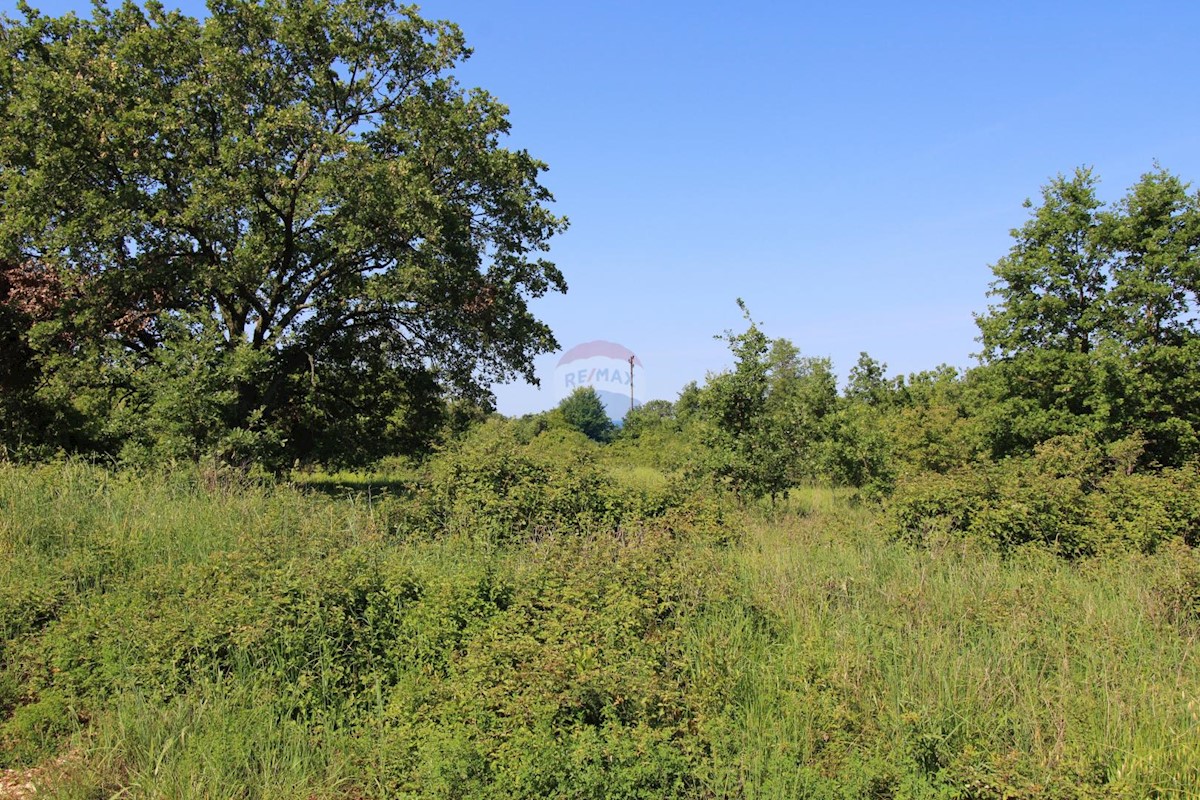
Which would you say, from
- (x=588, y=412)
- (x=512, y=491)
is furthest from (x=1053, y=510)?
(x=588, y=412)

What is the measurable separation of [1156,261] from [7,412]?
24.6 meters

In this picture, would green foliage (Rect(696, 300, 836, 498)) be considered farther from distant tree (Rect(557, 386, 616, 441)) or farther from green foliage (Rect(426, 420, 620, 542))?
distant tree (Rect(557, 386, 616, 441))

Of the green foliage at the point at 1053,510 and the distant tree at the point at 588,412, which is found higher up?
the distant tree at the point at 588,412

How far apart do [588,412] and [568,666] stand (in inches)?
2242

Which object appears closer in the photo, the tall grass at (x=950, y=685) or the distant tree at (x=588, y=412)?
the tall grass at (x=950, y=685)

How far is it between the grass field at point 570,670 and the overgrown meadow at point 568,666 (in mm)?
20

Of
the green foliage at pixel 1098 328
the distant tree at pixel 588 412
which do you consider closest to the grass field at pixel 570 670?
the green foliage at pixel 1098 328

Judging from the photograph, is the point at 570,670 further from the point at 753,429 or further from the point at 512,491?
the point at 753,429

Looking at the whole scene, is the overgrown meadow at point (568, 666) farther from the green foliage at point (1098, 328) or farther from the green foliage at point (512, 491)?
the green foliage at point (1098, 328)

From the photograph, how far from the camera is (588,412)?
61.1m

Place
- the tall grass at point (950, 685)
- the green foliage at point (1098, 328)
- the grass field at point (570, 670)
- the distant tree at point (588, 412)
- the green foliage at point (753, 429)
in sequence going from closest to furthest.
Result: 1. the tall grass at point (950, 685)
2. the grass field at point (570, 670)
3. the green foliage at point (753, 429)
4. the green foliage at point (1098, 328)
5. the distant tree at point (588, 412)

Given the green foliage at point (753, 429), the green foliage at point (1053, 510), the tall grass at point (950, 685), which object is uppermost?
the green foliage at point (753, 429)

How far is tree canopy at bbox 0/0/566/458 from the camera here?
1279 centimetres

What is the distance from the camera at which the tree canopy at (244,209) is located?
1279 cm
